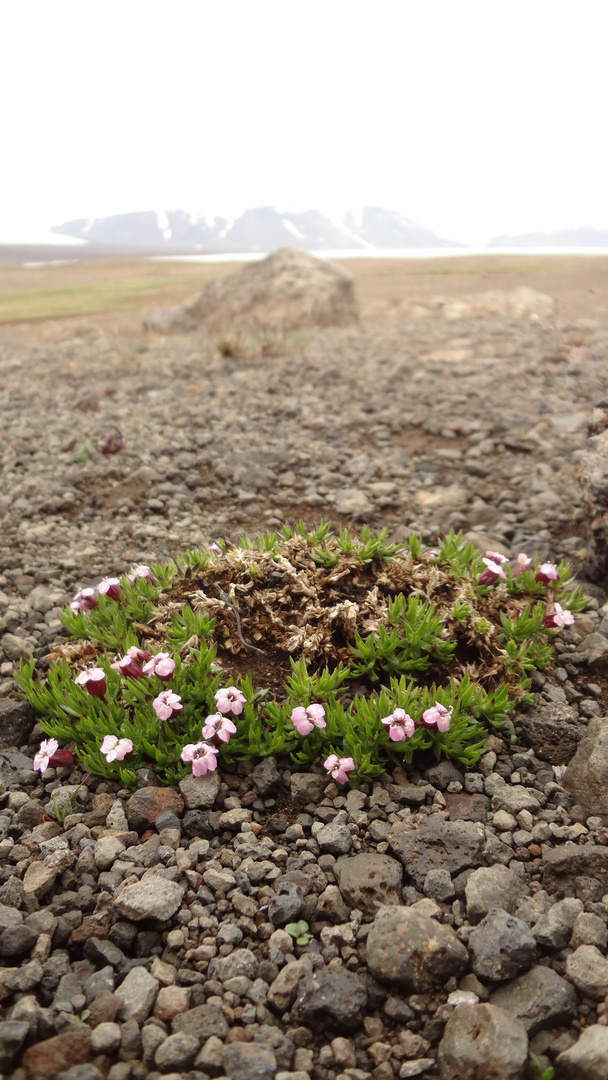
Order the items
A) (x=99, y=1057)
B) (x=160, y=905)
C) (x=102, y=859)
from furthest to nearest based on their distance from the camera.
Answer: (x=102, y=859), (x=160, y=905), (x=99, y=1057)

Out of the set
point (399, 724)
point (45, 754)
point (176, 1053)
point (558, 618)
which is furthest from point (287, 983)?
point (558, 618)

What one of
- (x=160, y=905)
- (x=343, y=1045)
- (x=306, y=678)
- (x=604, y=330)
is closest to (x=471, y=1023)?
(x=343, y=1045)

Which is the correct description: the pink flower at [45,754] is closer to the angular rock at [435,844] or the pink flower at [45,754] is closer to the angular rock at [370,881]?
the angular rock at [370,881]

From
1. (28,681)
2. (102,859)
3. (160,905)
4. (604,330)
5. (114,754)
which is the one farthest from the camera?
(604,330)

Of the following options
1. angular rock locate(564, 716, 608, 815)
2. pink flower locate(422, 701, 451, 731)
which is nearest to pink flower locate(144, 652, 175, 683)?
pink flower locate(422, 701, 451, 731)

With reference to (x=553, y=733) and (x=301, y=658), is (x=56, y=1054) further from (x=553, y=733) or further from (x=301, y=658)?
(x=553, y=733)

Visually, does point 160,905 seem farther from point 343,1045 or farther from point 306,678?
point 306,678

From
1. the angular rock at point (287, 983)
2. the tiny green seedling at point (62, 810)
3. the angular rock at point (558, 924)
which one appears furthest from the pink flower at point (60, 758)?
the angular rock at point (558, 924)
